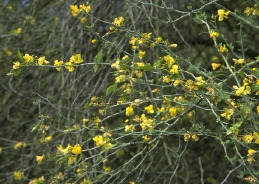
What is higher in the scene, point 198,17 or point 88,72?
point 198,17

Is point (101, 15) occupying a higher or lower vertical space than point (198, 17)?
lower

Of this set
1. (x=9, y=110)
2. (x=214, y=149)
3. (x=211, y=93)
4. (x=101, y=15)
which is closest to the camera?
(x=211, y=93)

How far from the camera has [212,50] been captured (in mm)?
3590

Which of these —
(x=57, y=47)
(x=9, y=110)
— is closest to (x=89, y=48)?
(x=57, y=47)

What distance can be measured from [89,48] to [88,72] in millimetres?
129

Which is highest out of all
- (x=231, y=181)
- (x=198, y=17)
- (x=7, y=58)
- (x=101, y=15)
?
(x=198, y=17)

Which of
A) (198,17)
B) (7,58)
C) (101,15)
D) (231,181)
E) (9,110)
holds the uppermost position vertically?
(198,17)

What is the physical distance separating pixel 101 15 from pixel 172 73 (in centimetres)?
138

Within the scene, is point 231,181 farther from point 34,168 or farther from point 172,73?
point 172,73

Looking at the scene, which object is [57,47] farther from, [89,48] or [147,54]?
[147,54]

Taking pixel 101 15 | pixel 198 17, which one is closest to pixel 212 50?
pixel 101 15

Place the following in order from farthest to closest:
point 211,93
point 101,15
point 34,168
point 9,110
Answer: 1. point 9,110
2. point 34,168
3. point 101,15
4. point 211,93

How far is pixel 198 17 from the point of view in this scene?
6.57 ft

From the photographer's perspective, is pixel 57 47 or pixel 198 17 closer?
pixel 198 17
